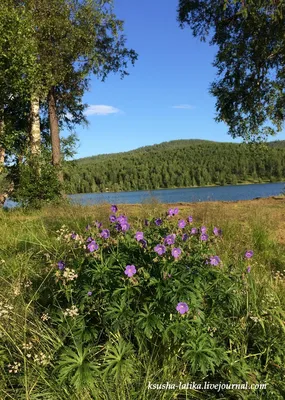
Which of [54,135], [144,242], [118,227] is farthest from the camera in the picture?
[54,135]

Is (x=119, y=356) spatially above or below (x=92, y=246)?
below

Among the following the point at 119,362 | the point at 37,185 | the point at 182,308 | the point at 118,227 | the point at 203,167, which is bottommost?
the point at 119,362

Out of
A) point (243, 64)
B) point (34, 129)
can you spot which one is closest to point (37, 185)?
point (34, 129)

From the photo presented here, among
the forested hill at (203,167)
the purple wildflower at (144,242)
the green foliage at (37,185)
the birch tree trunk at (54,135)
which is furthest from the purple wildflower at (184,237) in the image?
the forested hill at (203,167)

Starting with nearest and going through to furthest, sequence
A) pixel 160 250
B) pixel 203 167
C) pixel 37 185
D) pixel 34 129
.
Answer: pixel 160 250, pixel 37 185, pixel 34 129, pixel 203 167

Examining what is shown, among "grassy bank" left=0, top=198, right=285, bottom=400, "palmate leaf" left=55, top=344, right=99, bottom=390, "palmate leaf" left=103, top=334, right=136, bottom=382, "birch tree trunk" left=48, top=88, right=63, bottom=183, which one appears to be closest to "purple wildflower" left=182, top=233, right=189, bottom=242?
"grassy bank" left=0, top=198, right=285, bottom=400

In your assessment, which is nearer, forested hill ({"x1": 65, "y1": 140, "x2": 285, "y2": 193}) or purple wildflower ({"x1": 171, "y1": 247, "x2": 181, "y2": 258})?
purple wildflower ({"x1": 171, "y1": 247, "x2": 181, "y2": 258})

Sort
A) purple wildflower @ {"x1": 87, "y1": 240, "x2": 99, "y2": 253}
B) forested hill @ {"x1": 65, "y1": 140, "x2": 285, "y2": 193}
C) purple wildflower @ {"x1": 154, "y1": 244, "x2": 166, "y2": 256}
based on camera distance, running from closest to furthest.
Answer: purple wildflower @ {"x1": 154, "y1": 244, "x2": 166, "y2": 256} → purple wildflower @ {"x1": 87, "y1": 240, "x2": 99, "y2": 253} → forested hill @ {"x1": 65, "y1": 140, "x2": 285, "y2": 193}

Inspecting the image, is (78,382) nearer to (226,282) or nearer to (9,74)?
(226,282)

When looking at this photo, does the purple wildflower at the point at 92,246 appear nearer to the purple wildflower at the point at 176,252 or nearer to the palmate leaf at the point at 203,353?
the purple wildflower at the point at 176,252

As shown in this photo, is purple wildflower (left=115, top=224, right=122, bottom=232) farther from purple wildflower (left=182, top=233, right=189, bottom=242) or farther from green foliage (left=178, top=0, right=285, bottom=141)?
green foliage (left=178, top=0, right=285, bottom=141)

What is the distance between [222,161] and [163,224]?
105 metres

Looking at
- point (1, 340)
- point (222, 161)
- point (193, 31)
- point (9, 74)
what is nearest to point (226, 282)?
point (1, 340)

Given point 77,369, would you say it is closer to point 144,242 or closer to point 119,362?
point 119,362
